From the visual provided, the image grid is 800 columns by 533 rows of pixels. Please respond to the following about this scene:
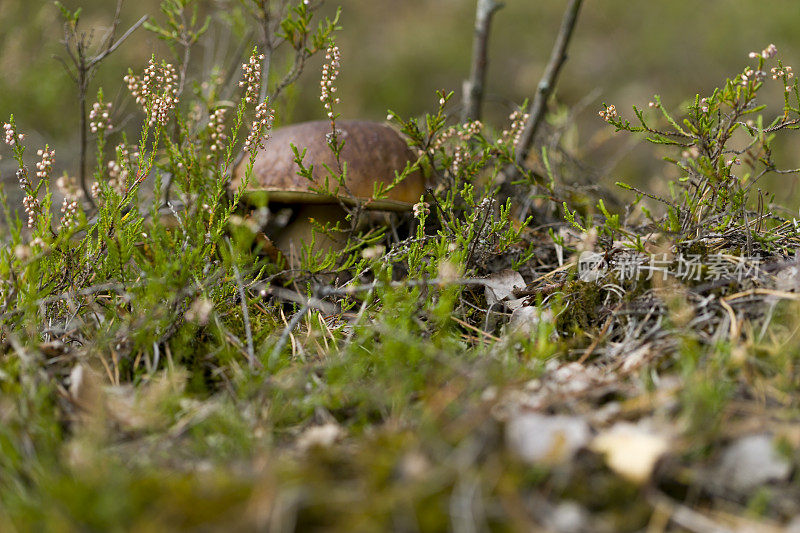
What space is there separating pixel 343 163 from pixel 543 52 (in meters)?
6.72

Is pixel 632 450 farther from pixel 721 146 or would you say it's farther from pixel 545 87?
pixel 545 87

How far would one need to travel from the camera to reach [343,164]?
6.07 feet

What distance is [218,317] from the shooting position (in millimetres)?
1449

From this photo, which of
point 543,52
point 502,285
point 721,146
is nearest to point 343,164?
point 502,285

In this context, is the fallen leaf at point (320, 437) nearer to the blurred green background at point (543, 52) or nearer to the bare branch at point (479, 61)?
the bare branch at point (479, 61)

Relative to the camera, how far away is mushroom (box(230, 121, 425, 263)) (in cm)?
183

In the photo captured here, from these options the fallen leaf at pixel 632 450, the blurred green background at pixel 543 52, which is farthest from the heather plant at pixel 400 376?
the blurred green background at pixel 543 52

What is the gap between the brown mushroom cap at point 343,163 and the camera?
183 centimetres

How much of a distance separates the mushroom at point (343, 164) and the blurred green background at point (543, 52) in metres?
Result: 3.58

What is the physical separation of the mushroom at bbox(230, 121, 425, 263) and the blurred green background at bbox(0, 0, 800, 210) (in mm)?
3576

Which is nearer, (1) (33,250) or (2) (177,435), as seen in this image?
(2) (177,435)

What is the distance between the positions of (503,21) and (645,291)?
761 centimetres

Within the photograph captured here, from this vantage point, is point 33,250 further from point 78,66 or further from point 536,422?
point 536,422

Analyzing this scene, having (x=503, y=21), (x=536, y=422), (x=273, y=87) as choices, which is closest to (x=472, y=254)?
(x=536, y=422)
